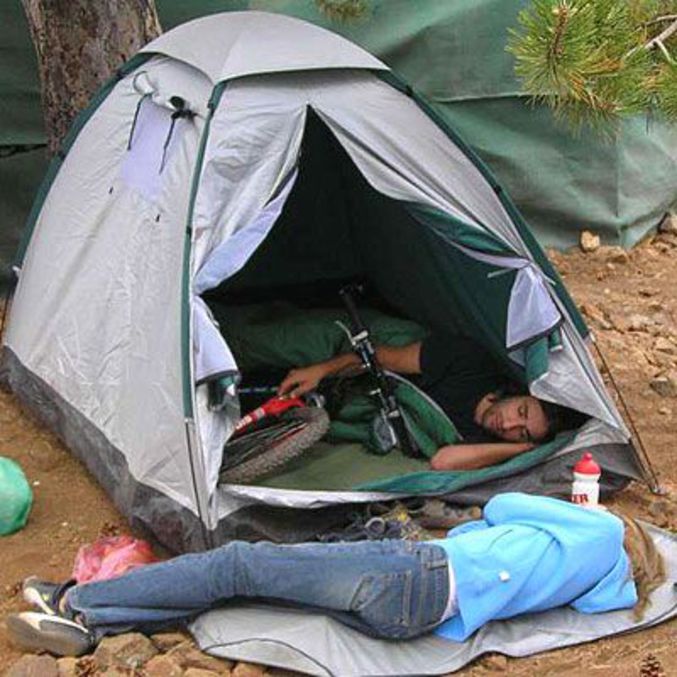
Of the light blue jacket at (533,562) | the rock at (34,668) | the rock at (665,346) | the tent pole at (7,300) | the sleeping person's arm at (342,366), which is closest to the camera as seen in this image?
the rock at (34,668)

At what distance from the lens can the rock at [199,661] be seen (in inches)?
125

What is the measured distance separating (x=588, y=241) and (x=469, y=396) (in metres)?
2.56

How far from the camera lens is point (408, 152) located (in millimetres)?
4094

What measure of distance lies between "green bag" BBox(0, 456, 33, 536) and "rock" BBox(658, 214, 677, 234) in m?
4.32

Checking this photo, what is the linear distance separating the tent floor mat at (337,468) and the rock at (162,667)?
994 millimetres

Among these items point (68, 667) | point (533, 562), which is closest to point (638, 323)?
point (533, 562)

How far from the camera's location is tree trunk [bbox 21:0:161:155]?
5.05 metres

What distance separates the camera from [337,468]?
4.34 metres

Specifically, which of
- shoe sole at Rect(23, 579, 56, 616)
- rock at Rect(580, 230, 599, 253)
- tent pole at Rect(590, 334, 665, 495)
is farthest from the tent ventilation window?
rock at Rect(580, 230, 599, 253)

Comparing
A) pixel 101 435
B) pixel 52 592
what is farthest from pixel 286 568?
pixel 101 435

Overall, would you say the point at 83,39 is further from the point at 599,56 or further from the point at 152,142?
the point at 599,56

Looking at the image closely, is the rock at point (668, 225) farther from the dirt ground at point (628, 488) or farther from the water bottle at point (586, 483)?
the water bottle at point (586, 483)

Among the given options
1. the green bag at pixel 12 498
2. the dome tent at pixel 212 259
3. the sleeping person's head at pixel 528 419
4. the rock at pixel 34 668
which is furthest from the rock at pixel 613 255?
the rock at pixel 34 668

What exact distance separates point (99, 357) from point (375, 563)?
4.73 ft
